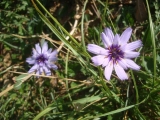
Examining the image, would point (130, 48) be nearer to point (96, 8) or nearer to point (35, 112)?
point (96, 8)

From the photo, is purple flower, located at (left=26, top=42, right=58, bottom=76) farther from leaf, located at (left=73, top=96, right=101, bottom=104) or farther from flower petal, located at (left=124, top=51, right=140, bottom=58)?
flower petal, located at (left=124, top=51, right=140, bottom=58)

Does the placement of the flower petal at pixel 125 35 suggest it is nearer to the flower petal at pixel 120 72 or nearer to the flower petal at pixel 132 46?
the flower petal at pixel 132 46

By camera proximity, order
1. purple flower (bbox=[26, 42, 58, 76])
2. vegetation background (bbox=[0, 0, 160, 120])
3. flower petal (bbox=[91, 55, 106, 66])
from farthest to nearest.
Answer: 1. purple flower (bbox=[26, 42, 58, 76])
2. vegetation background (bbox=[0, 0, 160, 120])
3. flower petal (bbox=[91, 55, 106, 66])

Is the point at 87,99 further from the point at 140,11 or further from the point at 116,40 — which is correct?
the point at 140,11

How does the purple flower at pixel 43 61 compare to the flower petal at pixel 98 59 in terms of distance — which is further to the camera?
the purple flower at pixel 43 61

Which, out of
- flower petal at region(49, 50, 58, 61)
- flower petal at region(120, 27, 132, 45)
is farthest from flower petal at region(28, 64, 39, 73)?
flower petal at region(120, 27, 132, 45)

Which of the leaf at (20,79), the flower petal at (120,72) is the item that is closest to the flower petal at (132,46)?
the flower petal at (120,72)

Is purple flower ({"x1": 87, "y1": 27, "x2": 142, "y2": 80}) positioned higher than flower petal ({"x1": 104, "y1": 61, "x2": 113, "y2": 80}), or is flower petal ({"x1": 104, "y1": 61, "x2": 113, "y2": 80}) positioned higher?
purple flower ({"x1": 87, "y1": 27, "x2": 142, "y2": 80})

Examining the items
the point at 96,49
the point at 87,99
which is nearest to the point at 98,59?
the point at 96,49

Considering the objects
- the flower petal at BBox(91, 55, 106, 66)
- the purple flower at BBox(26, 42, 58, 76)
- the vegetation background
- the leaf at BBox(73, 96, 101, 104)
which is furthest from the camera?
the purple flower at BBox(26, 42, 58, 76)
